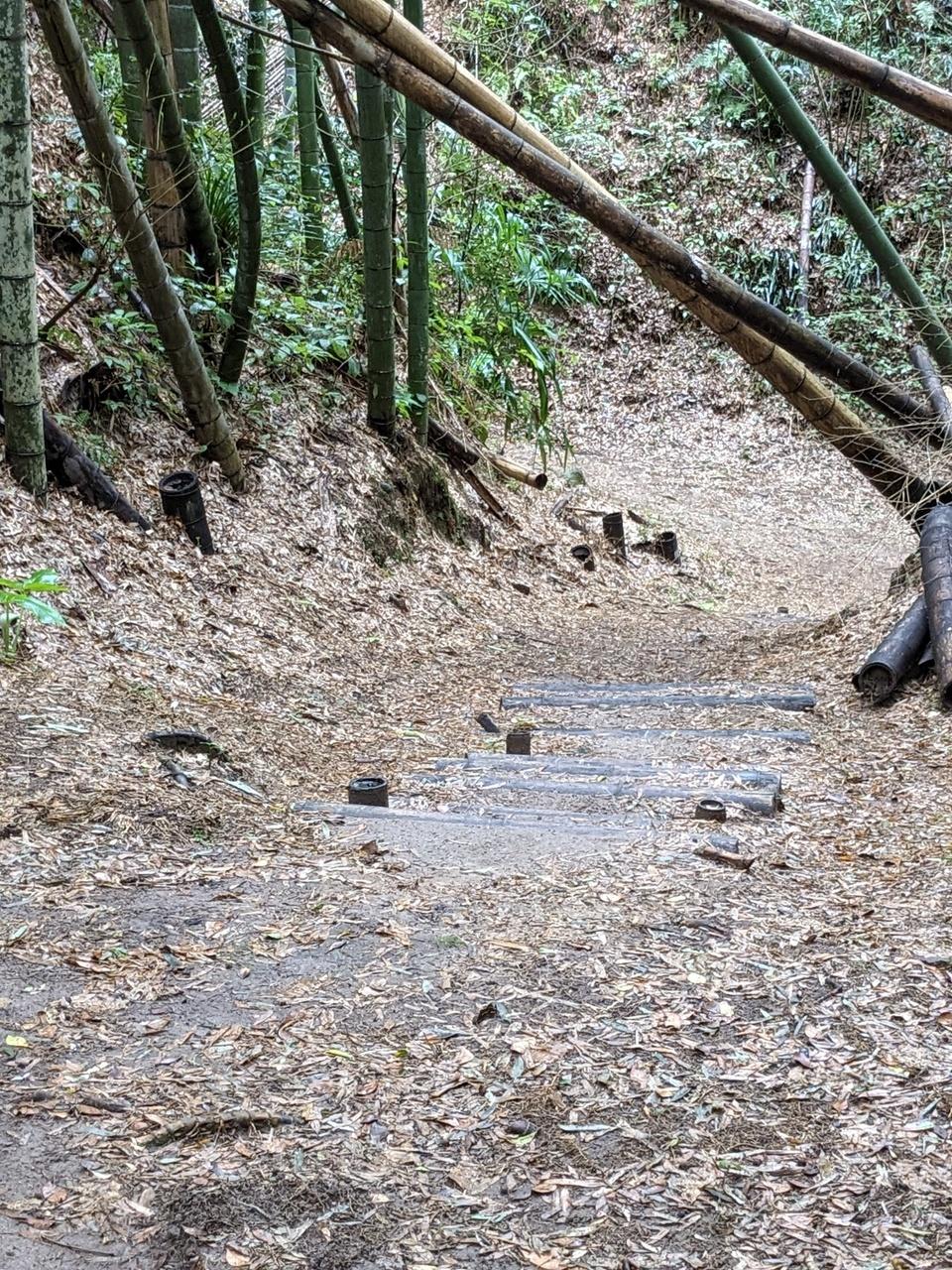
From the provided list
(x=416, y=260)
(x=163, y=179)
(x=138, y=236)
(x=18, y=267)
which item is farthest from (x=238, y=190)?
(x=416, y=260)

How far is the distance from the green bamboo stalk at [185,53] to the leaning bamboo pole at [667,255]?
1.98 metres

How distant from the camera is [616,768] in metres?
4.01

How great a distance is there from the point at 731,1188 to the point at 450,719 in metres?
3.28

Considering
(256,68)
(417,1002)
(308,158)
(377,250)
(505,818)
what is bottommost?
(417,1002)

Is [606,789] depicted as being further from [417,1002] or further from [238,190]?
[238,190]

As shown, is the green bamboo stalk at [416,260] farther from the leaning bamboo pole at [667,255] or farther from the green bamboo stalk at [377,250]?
the leaning bamboo pole at [667,255]

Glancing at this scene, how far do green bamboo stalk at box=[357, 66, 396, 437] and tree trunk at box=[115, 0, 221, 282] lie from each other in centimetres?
91

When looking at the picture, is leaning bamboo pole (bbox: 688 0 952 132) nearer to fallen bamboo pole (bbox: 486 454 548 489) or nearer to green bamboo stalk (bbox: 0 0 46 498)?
green bamboo stalk (bbox: 0 0 46 498)

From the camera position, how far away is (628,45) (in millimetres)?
16812

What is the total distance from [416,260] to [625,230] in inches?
95.3

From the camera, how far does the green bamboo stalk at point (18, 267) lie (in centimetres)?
435

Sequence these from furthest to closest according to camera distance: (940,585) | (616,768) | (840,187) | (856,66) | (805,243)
→ (805,243)
(840,187)
(940,585)
(616,768)
(856,66)

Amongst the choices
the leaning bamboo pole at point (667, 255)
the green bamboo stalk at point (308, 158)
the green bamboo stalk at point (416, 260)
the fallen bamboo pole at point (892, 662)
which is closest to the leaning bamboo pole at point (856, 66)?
the leaning bamboo pole at point (667, 255)

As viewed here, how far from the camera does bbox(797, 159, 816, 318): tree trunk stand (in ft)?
48.2
